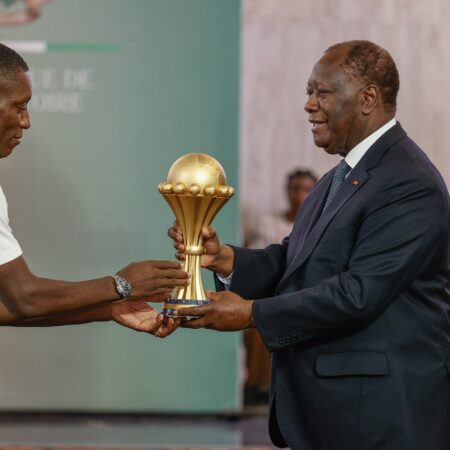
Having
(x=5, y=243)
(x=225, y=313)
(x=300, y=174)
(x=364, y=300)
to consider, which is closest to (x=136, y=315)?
(x=225, y=313)

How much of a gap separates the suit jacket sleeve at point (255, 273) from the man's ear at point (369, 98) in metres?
0.73

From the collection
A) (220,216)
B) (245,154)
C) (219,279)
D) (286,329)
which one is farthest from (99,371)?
(286,329)

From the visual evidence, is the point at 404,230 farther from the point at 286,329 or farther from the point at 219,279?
the point at 219,279

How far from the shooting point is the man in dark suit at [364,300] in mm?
3098

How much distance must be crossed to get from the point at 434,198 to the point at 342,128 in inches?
16.9

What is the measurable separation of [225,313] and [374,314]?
0.51 m

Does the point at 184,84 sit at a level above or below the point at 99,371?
above

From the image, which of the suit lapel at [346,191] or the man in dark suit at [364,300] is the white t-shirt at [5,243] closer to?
the man in dark suit at [364,300]

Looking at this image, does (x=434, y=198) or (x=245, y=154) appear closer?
(x=434, y=198)

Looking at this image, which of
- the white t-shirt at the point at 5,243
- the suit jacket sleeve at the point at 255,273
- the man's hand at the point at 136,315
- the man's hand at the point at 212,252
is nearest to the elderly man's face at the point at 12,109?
the white t-shirt at the point at 5,243

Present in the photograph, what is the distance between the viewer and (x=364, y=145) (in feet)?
10.9

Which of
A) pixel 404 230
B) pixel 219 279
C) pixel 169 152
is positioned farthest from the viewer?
pixel 169 152

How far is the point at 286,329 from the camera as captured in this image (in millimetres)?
3188

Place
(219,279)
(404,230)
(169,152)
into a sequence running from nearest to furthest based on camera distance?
(404,230), (219,279), (169,152)
